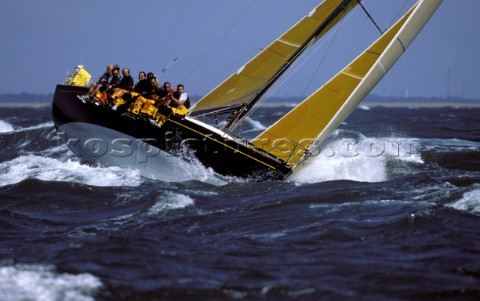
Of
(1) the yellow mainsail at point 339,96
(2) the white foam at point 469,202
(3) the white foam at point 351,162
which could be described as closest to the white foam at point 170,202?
(1) the yellow mainsail at point 339,96

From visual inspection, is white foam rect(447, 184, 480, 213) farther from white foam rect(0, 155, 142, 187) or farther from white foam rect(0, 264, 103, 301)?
white foam rect(0, 264, 103, 301)

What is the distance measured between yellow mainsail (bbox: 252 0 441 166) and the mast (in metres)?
0.79

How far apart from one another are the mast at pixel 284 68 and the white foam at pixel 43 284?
9.76m

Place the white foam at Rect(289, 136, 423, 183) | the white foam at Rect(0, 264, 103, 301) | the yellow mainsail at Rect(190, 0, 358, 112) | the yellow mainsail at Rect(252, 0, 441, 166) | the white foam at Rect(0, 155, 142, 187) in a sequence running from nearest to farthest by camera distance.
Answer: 1. the white foam at Rect(0, 264, 103, 301)
2. the yellow mainsail at Rect(252, 0, 441, 166)
3. the white foam at Rect(0, 155, 142, 187)
4. the white foam at Rect(289, 136, 423, 183)
5. the yellow mainsail at Rect(190, 0, 358, 112)

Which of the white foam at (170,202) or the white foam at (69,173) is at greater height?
the white foam at (69,173)

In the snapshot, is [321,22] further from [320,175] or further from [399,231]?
[399,231]

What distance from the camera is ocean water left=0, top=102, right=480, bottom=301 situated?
32.8ft

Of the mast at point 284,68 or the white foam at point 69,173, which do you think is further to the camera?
the mast at point 284,68

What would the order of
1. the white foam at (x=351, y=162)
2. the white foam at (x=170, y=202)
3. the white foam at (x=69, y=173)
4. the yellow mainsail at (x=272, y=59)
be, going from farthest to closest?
the yellow mainsail at (x=272, y=59)
the white foam at (x=351, y=162)
the white foam at (x=69, y=173)
the white foam at (x=170, y=202)

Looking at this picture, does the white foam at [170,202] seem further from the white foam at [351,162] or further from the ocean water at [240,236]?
the white foam at [351,162]

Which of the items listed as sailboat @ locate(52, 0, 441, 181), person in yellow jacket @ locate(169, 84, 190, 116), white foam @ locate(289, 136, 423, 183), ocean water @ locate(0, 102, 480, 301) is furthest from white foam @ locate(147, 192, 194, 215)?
white foam @ locate(289, 136, 423, 183)

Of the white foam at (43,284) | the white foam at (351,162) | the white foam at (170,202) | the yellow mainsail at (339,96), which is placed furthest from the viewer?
the white foam at (351,162)

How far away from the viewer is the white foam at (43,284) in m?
9.52

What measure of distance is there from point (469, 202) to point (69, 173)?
32.8 feet
